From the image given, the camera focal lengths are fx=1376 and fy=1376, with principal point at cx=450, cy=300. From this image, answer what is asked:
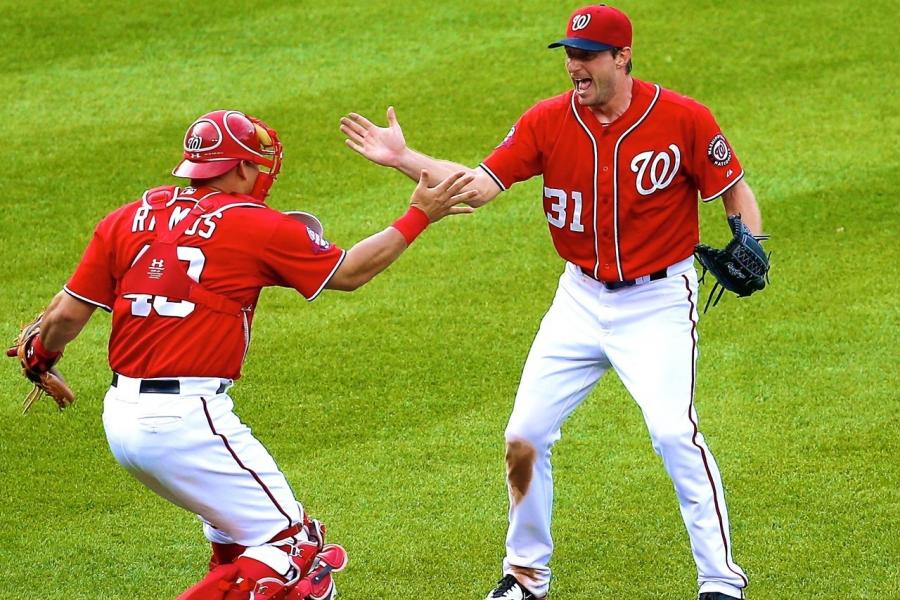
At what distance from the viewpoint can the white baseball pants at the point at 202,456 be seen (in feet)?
15.0

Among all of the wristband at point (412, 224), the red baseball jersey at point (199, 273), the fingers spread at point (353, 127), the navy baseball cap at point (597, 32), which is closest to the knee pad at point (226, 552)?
the red baseball jersey at point (199, 273)

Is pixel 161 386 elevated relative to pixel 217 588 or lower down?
elevated

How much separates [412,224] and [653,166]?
1.06 meters

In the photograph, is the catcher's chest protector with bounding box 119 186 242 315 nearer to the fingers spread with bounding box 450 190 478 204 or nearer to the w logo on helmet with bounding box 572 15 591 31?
the fingers spread with bounding box 450 190 478 204

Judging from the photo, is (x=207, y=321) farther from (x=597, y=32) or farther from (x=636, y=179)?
(x=597, y=32)

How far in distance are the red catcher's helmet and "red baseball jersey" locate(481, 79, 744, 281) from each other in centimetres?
129

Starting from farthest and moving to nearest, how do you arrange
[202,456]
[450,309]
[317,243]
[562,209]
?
[450,309] < [562,209] < [317,243] < [202,456]

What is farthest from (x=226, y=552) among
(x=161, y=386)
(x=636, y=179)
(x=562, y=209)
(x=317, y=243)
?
(x=636, y=179)

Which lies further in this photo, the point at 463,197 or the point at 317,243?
the point at 463,197

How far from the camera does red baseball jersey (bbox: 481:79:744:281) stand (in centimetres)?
537

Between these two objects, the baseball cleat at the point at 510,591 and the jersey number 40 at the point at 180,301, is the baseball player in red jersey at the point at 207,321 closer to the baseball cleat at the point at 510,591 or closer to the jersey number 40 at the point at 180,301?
the jersey number 40 at the point at 180,301

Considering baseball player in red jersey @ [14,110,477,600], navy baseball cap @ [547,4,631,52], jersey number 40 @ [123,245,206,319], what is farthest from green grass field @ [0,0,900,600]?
navy baseball cap @ [547,4,631,52]

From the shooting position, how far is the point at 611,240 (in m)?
5.40

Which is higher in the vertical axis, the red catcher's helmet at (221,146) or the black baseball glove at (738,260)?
the red catcher's helmet at (221,146)
